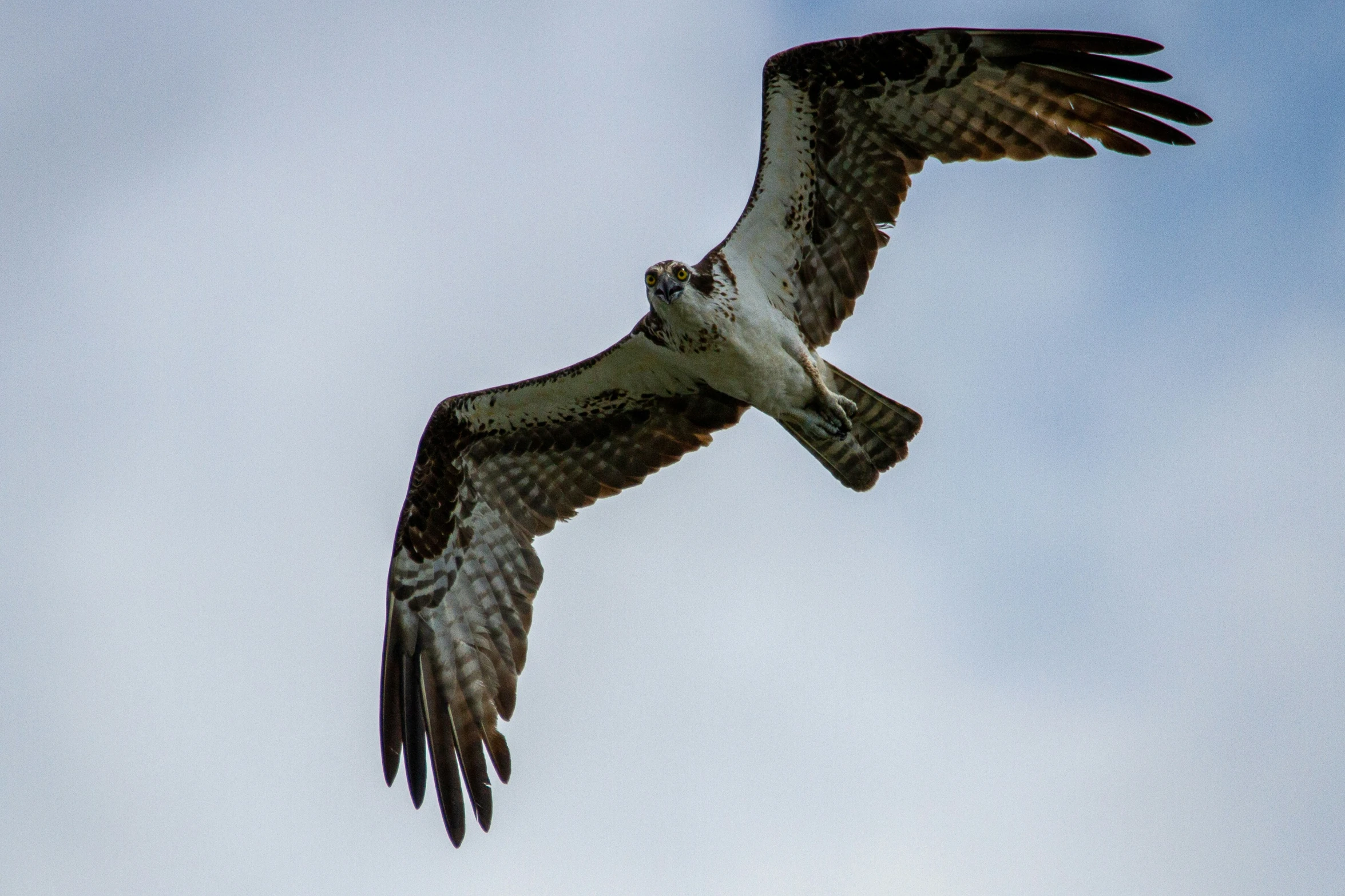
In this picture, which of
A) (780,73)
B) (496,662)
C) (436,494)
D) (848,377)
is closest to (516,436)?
(436,494)

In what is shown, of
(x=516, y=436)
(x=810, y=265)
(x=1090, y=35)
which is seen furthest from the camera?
(x=516, y=436)

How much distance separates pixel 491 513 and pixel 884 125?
397 centimetres

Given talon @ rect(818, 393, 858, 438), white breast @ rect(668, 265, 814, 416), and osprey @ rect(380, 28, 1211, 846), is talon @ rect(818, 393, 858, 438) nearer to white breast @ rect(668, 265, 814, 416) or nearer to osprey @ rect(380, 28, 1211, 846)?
osprey @ rect(380, 28, 1211, 846)

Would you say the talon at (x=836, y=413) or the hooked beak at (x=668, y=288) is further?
the talon at (x=836, y=413)

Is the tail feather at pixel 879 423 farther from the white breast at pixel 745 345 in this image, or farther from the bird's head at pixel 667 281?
the bird's head at pixel 667 281

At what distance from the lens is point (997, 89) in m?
10.1

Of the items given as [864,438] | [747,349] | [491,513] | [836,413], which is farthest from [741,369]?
[491,513]

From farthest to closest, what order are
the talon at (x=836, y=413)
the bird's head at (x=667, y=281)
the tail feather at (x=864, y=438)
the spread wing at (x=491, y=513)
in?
1. the spread wing at (x=491, y=513)
2. the tail feather at (x=864, y=438)
3. the talon at (x=836, y=413)
4. the bird's head at (x=667, y=281)

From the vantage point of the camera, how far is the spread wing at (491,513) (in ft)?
35.1

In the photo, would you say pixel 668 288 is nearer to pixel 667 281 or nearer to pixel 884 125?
pixel 667 281

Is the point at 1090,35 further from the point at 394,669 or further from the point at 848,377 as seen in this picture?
the point at 394,669

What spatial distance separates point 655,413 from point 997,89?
127 inches

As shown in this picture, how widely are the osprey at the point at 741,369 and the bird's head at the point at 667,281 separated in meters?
0.01

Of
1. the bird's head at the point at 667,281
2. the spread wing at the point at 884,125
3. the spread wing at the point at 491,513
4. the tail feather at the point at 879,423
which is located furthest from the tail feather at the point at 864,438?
the bird's head at the point at 667,281
